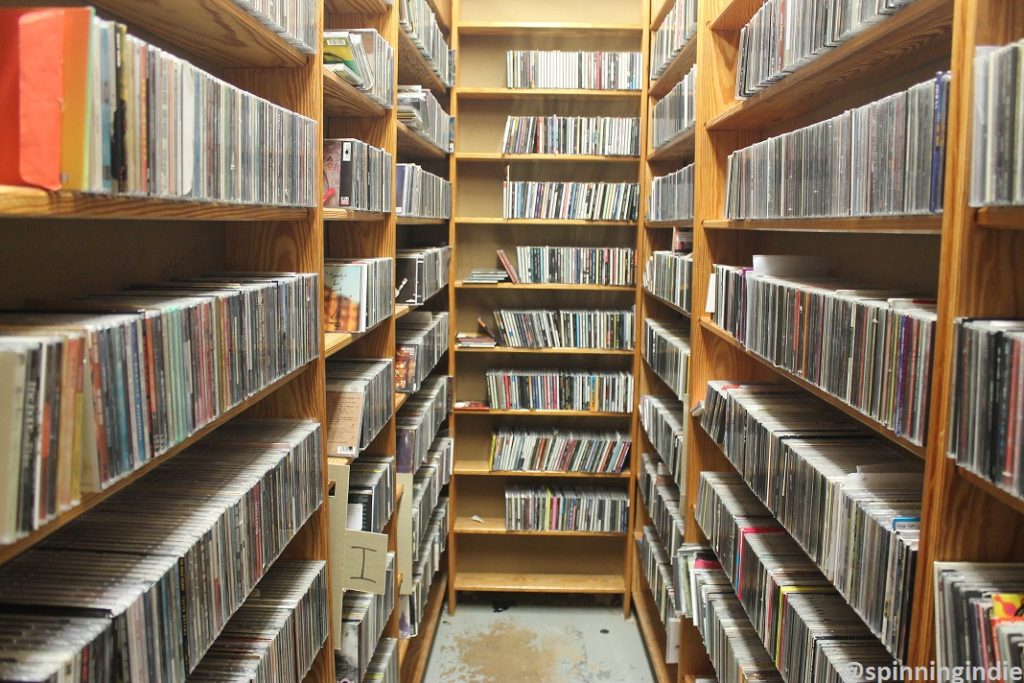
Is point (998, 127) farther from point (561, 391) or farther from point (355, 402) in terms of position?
point (561, 391)

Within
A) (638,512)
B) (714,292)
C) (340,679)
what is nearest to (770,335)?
(714,292)

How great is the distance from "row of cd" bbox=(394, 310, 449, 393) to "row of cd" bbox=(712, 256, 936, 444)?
3.72 feet

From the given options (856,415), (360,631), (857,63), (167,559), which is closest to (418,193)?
(360,631)

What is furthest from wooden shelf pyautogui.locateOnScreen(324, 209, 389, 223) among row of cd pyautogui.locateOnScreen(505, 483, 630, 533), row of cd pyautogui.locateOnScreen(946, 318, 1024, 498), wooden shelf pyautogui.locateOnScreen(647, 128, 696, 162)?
row of cd pyautogui.locateOnScreen(505, 483, 630, 533)

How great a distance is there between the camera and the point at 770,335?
181 centimetres

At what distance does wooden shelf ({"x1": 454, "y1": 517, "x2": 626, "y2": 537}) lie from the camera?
3.85 m

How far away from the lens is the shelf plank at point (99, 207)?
0.78 metres

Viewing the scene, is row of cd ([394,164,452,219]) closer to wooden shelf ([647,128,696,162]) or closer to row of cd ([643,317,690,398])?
wooden shelf ([647,128,696,162])

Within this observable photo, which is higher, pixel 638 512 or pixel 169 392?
pixel 169 392

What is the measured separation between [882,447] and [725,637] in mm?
714

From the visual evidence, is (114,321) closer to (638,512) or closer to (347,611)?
(347,611)

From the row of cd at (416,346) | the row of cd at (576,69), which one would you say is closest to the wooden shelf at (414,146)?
the row of cd at (576,69)

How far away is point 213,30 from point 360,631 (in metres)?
1.45

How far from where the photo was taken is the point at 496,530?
12.8 ft
